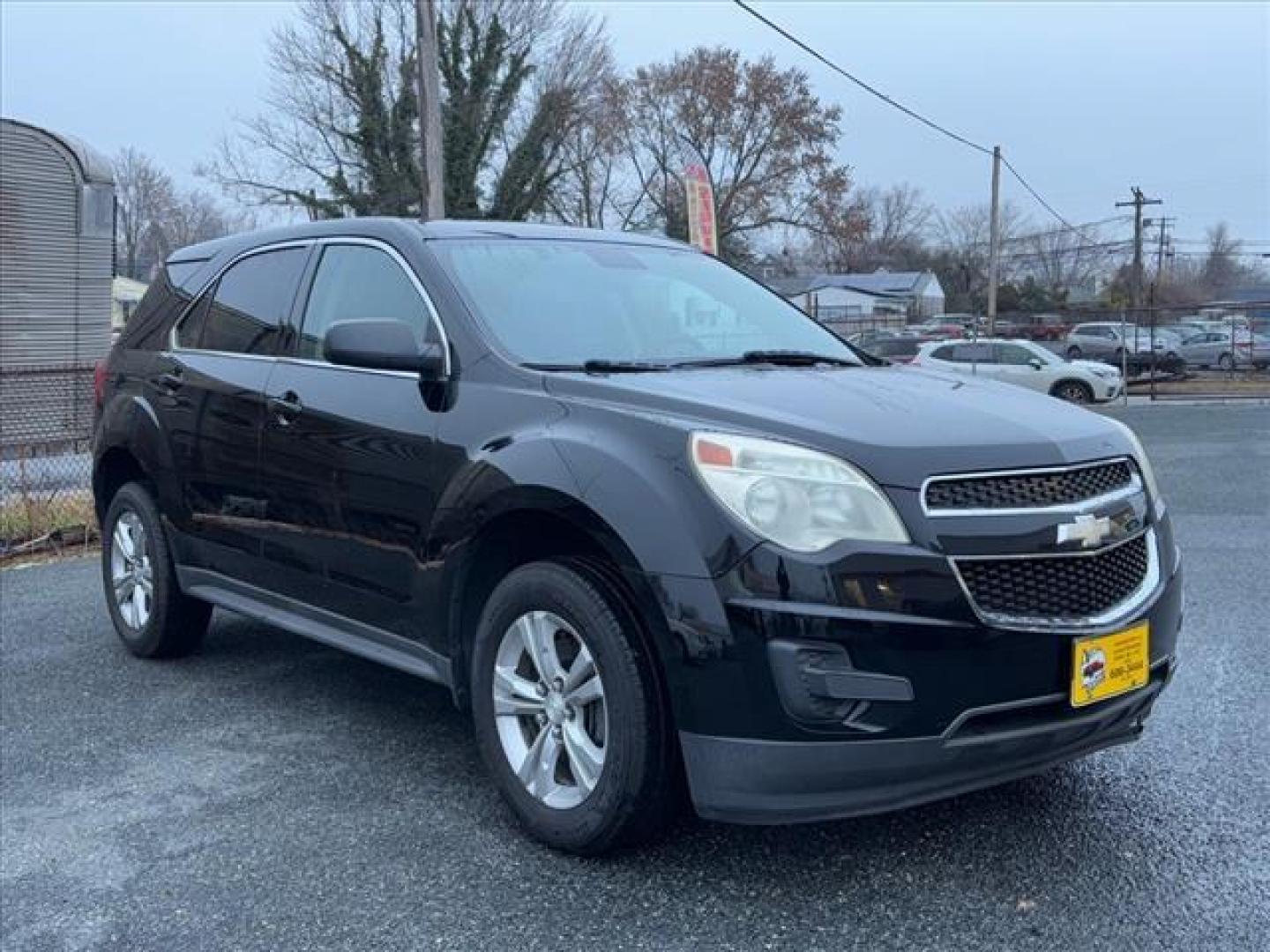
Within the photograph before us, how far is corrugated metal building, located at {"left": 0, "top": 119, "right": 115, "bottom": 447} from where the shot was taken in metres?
13.9

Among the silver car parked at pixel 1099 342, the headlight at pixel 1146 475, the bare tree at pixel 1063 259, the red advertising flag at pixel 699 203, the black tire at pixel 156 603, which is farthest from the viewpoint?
the bare tree at pixel 1063 259

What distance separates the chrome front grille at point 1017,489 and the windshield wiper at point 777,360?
3.68ft

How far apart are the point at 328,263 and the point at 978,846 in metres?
2.97

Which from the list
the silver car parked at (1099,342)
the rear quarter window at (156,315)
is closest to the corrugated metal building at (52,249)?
the rear quarter window at (156,315)

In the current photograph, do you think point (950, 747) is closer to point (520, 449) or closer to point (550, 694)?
point (550, 694)

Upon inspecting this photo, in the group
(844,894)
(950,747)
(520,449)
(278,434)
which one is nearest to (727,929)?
(844,894)

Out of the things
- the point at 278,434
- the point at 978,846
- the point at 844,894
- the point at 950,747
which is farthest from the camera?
the point at 278,434

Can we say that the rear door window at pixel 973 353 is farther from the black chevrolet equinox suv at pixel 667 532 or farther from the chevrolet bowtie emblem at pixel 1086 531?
the chevrolet bowtie emblem at pixel 1086 531

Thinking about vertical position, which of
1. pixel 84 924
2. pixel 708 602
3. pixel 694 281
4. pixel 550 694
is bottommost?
pixel 84 924

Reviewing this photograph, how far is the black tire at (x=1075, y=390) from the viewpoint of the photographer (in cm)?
2420

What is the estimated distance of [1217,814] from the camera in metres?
3.42

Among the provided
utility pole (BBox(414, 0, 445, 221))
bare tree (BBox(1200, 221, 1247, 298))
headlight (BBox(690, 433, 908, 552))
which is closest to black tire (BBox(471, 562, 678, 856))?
headlight (BBox(690, 433, 908, 552))

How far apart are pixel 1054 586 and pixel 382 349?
1.99 meters

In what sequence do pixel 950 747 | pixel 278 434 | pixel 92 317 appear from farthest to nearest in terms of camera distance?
pixel 92 317 < pixel 278 434 < pixel 950 747
